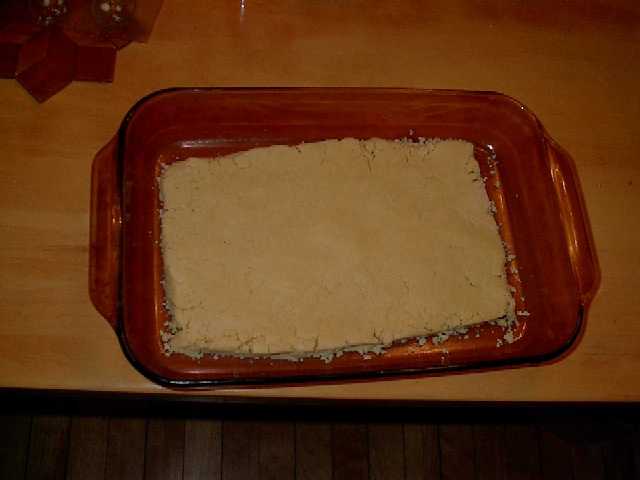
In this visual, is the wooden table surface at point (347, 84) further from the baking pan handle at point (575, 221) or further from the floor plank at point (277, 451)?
the floor plank at point (277, 451)

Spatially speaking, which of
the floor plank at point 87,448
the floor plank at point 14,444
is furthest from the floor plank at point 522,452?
Result: the floor plank at point 14,444

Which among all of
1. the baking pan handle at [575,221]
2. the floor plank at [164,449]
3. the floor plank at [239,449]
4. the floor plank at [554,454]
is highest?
the baking pan handle at [575,221]

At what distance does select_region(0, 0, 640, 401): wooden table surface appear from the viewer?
2.93ft

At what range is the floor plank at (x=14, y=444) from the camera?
132 centimetres

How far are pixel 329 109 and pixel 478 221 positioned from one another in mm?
307

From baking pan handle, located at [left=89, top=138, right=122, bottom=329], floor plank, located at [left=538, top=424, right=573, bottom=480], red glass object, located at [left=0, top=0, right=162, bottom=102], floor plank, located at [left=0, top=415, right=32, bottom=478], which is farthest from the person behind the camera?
floor plank, located at [left=538, top=424, right=573, bottom=480]

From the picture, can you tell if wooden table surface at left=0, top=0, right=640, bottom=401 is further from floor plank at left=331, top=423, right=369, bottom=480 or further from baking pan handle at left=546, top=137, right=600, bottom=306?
floor plank at left=331, top=423, right=369, bottom=480

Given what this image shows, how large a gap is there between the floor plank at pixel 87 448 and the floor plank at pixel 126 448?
13 mm

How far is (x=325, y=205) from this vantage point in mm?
995

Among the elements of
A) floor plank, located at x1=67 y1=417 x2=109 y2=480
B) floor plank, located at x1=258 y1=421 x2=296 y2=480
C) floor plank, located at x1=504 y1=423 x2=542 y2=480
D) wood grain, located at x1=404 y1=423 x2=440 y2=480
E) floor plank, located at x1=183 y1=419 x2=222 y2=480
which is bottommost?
floor plank, located at x1=67 y1=417 x2=109 y2=480

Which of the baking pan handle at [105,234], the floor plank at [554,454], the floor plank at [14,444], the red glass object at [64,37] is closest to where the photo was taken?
the baking pan handle at [105,234]

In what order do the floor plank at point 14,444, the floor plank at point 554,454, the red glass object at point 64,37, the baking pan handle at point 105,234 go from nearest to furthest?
the baking pan handle at point 105,234 < the red glass object at point 64,37 < the floor plank at point 14,444 < the floor plank at point 554,454

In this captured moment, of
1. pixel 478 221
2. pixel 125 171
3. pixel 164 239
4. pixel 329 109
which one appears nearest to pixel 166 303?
pixel 164 239

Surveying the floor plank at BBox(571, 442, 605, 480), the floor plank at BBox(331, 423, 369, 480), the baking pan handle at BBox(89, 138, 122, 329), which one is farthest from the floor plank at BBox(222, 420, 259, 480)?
the floor plank at BBox(571, 442, 605, 480)
